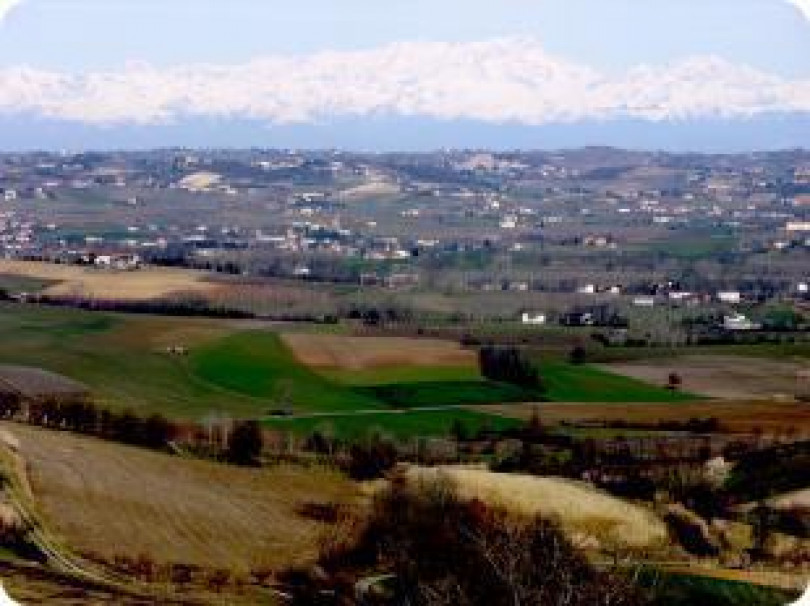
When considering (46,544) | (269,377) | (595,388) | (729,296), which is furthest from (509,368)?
(729,296)

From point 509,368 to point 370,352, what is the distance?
1785 millimetres

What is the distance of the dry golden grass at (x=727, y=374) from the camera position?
727 inches

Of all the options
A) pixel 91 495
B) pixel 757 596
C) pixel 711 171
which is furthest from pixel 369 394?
pixel 711 171

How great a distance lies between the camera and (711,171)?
66.5 meters

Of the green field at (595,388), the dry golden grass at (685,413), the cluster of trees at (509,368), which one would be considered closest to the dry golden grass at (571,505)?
the dry golden grass at (685,413)

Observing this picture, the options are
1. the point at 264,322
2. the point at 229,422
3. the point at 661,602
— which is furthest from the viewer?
the point at 264,322

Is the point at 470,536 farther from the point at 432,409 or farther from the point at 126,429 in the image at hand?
the point at 432,409

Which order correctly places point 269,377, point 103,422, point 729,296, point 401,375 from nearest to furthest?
1. point 103,422
2. point 269,377
3. point 401,375
4. point 729,296

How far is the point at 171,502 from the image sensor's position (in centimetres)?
1038

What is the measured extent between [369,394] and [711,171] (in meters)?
50.7

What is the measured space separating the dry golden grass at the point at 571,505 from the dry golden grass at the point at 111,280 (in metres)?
15.5

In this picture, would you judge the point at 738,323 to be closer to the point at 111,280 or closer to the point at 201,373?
the point at 111,280

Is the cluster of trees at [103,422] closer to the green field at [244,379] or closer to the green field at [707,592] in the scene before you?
the green field at [244,379]

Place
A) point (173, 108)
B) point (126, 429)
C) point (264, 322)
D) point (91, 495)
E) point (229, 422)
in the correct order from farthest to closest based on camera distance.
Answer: point (173, 108) → point (264, 322) → point (229, 422) → point (126, 429) → point (91, 495)
